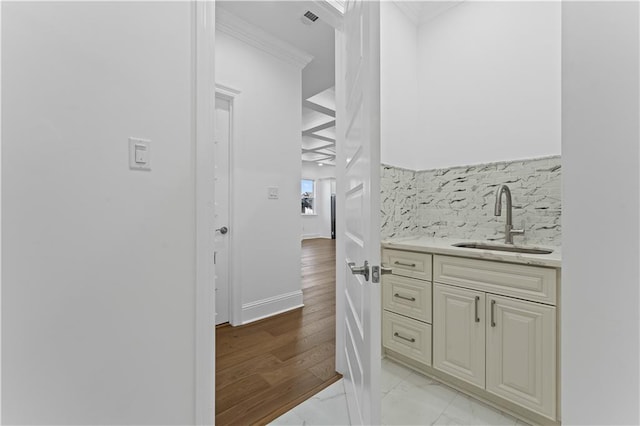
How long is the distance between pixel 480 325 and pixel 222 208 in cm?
218

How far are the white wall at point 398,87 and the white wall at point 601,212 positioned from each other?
60.1 inches

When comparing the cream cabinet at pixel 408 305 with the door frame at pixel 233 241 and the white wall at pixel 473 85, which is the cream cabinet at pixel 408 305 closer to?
the white wall at pixel 473 85

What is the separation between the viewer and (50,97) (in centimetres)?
84

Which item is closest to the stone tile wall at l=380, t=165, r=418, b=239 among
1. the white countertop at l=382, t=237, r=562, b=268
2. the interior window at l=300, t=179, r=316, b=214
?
the white countertop at l=382, t=237, r=562, b=268

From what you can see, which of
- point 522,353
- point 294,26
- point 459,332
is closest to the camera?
point 522,353

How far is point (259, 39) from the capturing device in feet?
8.38

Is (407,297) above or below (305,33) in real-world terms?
below

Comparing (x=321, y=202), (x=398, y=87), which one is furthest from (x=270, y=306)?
(x=321, y=202)

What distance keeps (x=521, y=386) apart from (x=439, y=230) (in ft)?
3.72

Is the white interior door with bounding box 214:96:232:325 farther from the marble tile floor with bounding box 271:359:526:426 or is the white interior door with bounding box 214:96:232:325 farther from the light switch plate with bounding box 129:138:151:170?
the light switch plate with bounding box 129:138:151:170

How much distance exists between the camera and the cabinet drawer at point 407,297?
169cm

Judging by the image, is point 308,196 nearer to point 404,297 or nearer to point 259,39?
point 259,39

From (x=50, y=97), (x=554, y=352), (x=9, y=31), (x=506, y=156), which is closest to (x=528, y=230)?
(x=506, y=156)

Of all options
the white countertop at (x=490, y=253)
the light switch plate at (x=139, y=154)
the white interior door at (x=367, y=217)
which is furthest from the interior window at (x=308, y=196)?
the light switch plate at (x=139, y=154)
